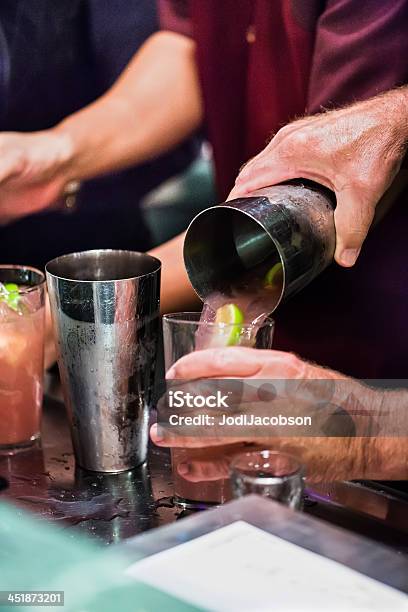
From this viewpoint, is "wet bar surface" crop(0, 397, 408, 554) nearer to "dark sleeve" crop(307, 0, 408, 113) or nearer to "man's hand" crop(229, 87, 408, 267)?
"man's hand" crop(229, 87, 408, 267)

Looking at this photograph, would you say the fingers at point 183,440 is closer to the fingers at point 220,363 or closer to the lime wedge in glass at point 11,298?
the fingers at point 220,363

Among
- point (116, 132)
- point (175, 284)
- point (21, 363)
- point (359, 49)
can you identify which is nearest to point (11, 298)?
point (21, 363)

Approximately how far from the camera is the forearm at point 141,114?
1.52 meters

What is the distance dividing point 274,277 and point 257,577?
502mm

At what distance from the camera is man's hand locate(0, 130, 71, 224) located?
1707 mm

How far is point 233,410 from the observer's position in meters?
1.11

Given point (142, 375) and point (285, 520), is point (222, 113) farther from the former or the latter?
point (285, 520)

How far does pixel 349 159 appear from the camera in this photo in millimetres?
1247

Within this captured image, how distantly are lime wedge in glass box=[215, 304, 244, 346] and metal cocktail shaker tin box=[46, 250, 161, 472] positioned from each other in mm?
107

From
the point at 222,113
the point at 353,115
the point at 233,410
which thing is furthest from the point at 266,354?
the point at 222,113

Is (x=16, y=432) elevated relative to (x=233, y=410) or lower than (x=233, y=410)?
lower

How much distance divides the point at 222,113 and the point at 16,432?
595mm

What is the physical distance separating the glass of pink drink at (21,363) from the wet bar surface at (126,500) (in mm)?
39

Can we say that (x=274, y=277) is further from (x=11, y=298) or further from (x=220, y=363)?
(x=11, y=298)
